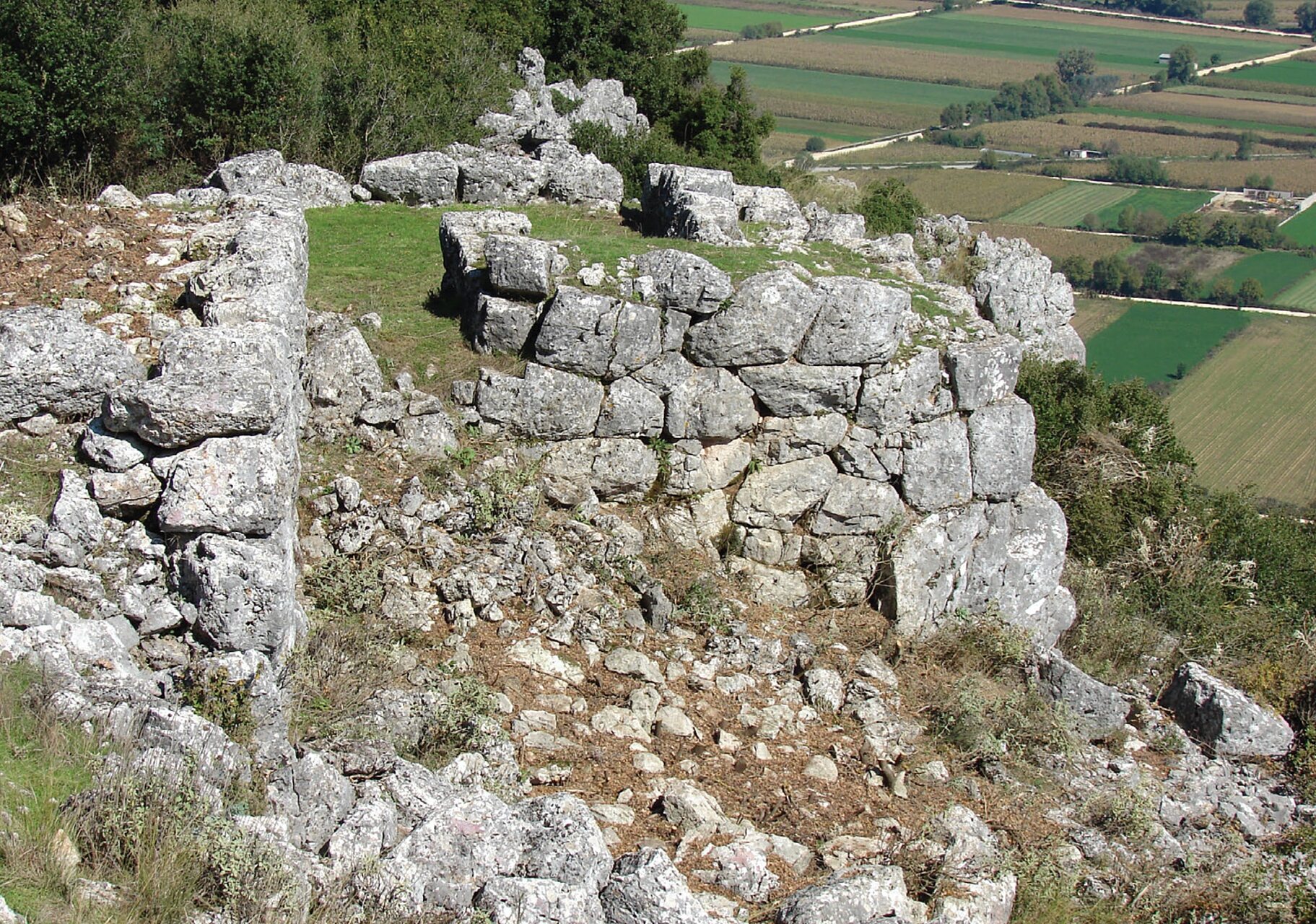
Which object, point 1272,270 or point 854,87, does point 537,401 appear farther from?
point 854,87

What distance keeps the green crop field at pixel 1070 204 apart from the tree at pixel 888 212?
3826cm

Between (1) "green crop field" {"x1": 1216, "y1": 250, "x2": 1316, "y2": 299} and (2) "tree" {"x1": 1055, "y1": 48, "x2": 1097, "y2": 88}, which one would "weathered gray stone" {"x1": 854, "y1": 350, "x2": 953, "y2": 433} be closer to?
(1) "green crop field" {"x1": 1216, "y1": 250, "x2": 1316, "y2": 299}

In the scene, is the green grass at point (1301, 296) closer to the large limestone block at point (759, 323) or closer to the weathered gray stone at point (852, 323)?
the weathered gray stone at point (852, 323)

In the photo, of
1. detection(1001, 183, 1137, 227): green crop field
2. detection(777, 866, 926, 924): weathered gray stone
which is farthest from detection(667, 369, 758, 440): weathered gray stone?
detection(1001, 183, 1137, 227): green crop field

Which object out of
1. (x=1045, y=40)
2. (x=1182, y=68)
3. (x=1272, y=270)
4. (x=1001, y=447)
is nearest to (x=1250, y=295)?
(x=1272, y=270)

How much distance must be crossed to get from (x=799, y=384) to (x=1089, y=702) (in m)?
4.32

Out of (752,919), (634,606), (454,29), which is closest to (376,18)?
(454,29)

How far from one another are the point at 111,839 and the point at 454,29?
22641mm

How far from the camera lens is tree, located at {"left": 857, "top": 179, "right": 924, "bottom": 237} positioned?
2112 cm

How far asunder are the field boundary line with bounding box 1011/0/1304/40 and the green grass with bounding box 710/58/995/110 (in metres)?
45.2

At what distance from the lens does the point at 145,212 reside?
1150 cm

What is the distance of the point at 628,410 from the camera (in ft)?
36.5

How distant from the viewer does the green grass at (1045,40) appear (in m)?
102

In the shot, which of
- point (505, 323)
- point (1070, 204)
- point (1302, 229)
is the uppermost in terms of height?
point (505, 323)
